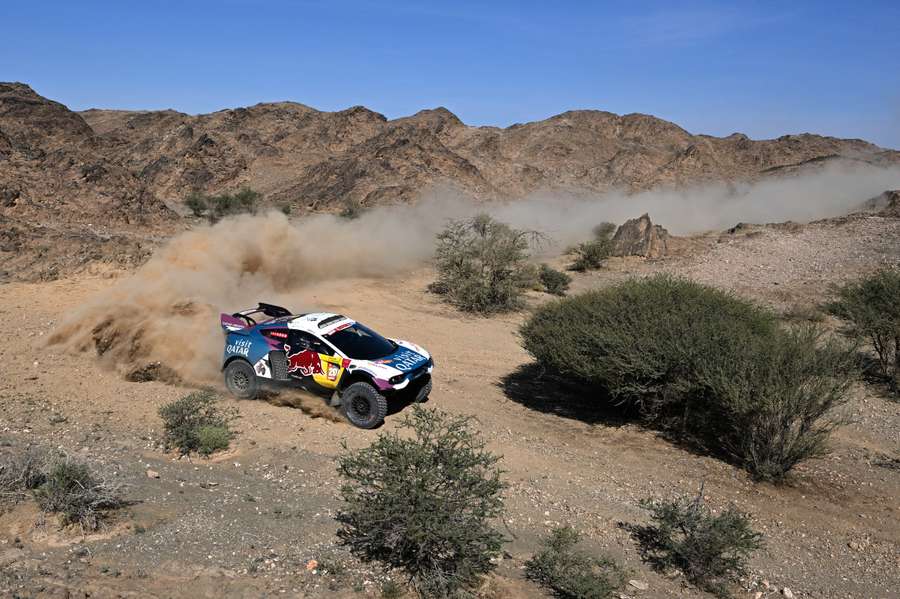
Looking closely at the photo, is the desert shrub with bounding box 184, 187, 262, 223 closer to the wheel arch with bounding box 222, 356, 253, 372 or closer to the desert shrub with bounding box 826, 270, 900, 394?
the wheel arch with bounding box 222, 356, 253, 372

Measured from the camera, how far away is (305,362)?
10453 mm

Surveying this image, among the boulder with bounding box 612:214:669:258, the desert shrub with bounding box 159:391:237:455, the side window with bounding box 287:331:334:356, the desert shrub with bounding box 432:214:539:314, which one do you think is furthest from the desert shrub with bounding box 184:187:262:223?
the desert shrub with bounding box 159:391:237:455

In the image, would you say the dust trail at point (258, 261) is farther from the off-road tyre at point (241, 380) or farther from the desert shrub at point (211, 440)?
the desert shrub at point (211, 440)

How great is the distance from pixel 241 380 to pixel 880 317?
524 inches

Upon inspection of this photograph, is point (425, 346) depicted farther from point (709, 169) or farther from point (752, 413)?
point (709, 169)

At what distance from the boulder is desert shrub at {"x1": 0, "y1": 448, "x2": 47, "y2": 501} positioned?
85.4 ft

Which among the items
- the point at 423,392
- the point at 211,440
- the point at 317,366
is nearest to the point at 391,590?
the point at 211,440

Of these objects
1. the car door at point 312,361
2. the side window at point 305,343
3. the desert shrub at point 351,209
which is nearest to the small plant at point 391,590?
the car door at point 312,361

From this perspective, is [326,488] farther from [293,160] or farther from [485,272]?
[293,160]

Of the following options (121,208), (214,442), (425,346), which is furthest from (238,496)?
(121,208)

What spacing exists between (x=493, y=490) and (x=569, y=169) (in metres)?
57.4

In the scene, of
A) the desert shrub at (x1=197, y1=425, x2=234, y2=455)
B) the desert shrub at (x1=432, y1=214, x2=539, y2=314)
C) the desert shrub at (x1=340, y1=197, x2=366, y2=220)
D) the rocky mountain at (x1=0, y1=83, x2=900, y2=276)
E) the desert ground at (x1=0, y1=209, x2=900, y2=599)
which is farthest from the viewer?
the desert shrub at (x1=340, y1=197, x2=366, y2=220)

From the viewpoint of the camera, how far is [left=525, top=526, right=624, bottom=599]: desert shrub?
6.29m

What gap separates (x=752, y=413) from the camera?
9695mm
